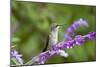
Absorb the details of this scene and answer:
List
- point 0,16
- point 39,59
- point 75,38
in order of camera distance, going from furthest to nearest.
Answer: point 75,38 → point 39,59 → point 0,16

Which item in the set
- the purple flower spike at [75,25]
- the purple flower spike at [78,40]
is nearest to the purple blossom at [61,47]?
the purple flower spike at [78,40]

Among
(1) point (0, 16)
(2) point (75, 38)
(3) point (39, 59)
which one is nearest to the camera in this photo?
(1) point (0, 16)

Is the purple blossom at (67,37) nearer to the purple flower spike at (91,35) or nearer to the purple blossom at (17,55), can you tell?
the purple flower spike at (91,35)

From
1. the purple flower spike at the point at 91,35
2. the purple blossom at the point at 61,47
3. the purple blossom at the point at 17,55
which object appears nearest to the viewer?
the purple blossom at the point at 17,55

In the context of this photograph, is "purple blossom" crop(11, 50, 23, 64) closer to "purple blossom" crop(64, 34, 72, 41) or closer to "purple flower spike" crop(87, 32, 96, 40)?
"purple blossom" crop(64, 34, 72, 41)

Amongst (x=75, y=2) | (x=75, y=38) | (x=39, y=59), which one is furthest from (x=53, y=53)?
(x=75, y=2)
